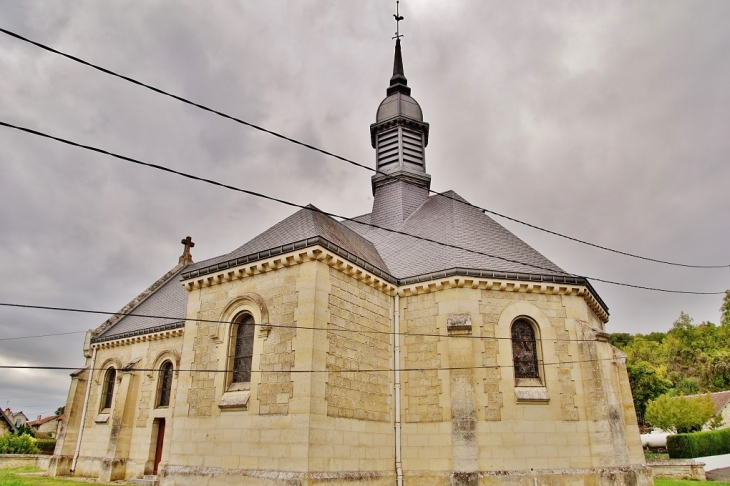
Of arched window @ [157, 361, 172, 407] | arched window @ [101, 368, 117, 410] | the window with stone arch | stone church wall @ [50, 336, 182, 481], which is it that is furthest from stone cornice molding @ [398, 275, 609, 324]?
arched window @ [101, 368, 117, 410]

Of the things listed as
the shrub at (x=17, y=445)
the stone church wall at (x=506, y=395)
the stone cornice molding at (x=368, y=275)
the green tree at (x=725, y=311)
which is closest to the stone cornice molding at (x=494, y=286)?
the stone cornice molding at (x=368, y=275)

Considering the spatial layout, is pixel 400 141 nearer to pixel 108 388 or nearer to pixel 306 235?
pixel 306 235

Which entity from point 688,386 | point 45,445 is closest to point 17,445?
point 45,445

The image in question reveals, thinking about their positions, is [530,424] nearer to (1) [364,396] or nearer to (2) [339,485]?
(1) [364,396]

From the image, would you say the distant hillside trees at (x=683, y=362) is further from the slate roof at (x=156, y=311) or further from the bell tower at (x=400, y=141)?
the slate roof at (x=156, y=311)

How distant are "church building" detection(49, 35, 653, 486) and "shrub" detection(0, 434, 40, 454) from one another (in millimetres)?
17913

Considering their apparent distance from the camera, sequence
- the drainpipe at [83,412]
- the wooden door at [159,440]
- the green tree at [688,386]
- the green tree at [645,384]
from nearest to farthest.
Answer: the wooden door at [159,440] → the drainpipe at [83,412] → the green tree at [645,384] → the green tree at [688,386]

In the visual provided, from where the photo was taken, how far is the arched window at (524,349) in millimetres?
15039

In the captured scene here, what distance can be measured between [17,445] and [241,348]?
808 inches

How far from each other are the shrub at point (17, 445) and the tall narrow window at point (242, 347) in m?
20.1

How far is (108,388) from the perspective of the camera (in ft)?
75.4

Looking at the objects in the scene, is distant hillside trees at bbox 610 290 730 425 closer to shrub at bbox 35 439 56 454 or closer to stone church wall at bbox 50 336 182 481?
stone church wall at bbox 50 336 182 481

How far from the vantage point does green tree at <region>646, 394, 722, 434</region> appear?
31234 mm

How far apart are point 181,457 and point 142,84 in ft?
34.7
